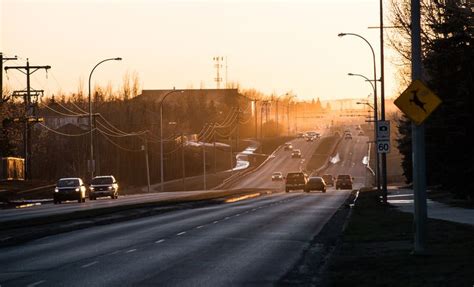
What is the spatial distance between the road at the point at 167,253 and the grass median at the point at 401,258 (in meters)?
1.20

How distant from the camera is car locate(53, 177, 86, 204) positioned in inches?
2643

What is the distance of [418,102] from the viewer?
1994cm

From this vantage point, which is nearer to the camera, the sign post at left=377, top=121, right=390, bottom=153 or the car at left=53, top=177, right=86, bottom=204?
the sign post at left=377, top=121, right=390, bottom=153

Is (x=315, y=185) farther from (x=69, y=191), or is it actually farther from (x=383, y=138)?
(x=383, y=138)

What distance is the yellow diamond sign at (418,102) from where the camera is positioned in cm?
1983

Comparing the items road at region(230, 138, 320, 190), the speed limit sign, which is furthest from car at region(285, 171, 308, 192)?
the speed limit sign

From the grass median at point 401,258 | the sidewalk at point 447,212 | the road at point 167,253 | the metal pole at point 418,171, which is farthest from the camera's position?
the sidewalk at point 447,212

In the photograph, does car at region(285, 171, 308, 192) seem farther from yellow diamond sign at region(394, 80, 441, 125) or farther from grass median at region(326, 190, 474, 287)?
yellow diamond sign at region(394, 80, 441, 125)

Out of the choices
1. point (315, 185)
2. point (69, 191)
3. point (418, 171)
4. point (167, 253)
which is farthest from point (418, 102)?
point (315, 185)

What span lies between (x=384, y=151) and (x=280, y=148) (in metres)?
147

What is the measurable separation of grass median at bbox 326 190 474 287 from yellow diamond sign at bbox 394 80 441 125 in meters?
2.67

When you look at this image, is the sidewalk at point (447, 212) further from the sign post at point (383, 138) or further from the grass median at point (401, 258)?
the grass median at point (401, 258)

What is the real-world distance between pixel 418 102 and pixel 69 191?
4988 cm

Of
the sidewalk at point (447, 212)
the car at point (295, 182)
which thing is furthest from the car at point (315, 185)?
the sidewalk at point (447, 212)
